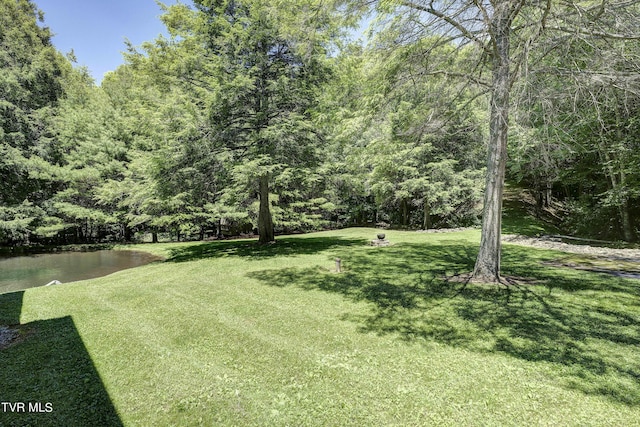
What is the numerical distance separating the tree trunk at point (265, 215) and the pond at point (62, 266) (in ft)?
15.1

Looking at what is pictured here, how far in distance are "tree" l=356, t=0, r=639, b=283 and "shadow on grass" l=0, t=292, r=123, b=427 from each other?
614 centimetres

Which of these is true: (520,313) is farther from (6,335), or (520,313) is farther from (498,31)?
(6,335)

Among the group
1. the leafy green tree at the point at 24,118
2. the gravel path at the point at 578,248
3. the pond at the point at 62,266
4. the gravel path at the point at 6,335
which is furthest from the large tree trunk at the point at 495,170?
the leafy green tree at the point at 24,118

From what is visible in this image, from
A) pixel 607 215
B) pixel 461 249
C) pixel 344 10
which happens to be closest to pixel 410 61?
pixel 344 10

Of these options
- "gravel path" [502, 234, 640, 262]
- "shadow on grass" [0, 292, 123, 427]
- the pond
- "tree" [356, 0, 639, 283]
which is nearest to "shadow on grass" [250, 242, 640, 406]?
"tree" [356, 0, 639, 283]

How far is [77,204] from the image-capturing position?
1800 cm

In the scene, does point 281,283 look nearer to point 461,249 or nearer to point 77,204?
point 461,249

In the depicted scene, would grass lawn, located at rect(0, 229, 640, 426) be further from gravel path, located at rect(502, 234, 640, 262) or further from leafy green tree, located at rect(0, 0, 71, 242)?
leafy green tree, located at rect(0, 0, 71, 242)

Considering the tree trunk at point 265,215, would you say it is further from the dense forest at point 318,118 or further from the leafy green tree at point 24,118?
the leafy green tree at point 24,118

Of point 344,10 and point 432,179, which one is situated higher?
point 344,10

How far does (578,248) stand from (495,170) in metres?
6.46

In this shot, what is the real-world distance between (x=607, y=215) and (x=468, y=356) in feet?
43.1

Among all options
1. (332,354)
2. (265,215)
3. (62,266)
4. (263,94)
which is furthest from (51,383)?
(62,266)

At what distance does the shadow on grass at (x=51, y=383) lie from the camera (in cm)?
256
